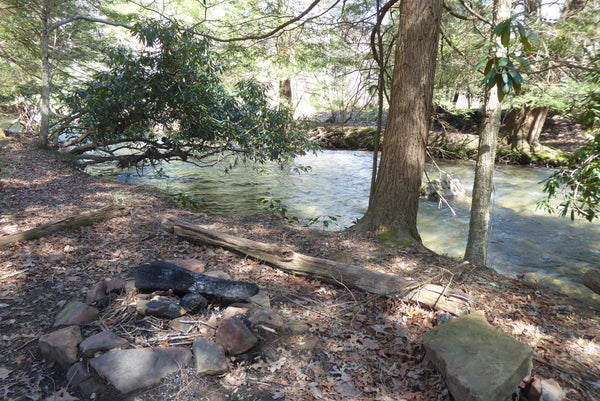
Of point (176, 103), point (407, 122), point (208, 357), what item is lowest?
point (208, 357)

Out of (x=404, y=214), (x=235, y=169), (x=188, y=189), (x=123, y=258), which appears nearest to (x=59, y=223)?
(x=123, y=258)

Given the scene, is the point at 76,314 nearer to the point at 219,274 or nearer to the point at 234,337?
the point at 219,274

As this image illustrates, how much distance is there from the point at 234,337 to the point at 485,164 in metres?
4.45

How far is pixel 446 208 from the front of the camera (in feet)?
35.8

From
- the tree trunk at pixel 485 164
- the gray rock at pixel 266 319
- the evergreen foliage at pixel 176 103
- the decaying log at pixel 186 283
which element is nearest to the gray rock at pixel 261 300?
the decaying log at pixel 186 283

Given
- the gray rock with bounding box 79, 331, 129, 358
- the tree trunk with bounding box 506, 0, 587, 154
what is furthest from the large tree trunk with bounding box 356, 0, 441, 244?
the tree trunk with bounding box 506, 0, 587, 154

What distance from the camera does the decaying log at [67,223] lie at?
4.27m

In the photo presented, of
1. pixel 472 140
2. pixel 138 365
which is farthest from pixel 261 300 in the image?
pixel 472 140

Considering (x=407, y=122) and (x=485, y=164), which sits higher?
(x=407, y=122)

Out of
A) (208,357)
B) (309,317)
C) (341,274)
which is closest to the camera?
(208,357)

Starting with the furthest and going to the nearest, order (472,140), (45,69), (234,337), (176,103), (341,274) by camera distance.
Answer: (472,140)
(45,69)
(176,103)
(341,274)
(234,337)

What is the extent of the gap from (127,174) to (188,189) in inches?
115

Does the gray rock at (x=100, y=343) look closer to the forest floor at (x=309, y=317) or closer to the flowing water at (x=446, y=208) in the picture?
the forest floor at (x=309, y=317)

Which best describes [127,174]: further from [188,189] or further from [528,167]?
[528,167]
